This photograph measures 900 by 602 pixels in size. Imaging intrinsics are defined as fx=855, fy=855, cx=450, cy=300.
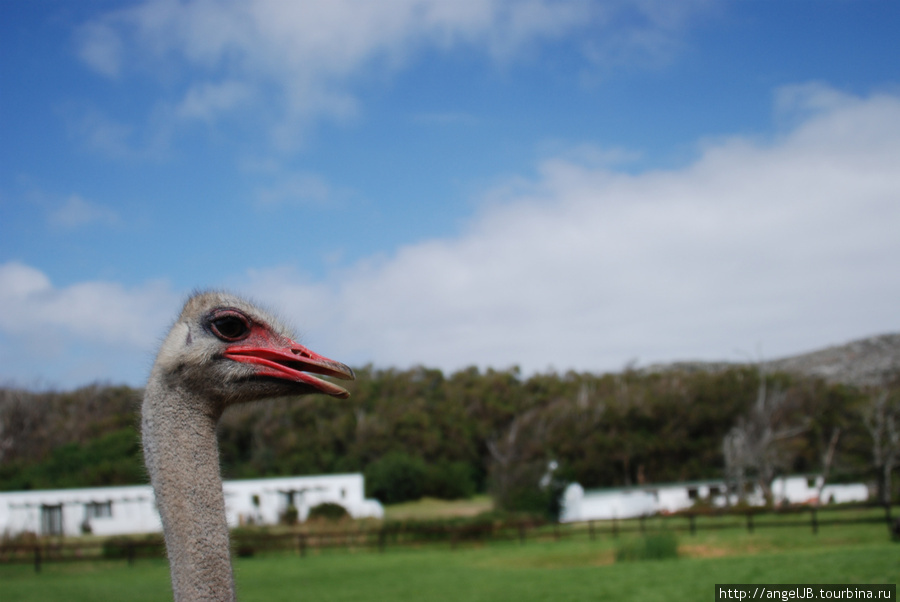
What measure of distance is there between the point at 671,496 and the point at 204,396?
4474 centimetres

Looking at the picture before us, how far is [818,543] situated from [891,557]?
6.68m

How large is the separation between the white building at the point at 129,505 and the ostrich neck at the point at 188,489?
3440 centimetres

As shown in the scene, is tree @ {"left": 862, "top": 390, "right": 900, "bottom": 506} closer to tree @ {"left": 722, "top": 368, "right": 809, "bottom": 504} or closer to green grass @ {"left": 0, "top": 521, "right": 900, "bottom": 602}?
tree @ {"left": 722, "top": 368, "right": 809, "bottom": 504}

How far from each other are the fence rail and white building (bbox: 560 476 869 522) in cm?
920

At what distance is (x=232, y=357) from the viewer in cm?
236

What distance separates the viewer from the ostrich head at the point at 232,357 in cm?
231

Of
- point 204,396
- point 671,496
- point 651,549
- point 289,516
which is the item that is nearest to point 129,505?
point 289,516

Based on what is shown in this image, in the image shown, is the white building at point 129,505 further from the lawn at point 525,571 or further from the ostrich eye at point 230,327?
the ostrich eye at point 230,327

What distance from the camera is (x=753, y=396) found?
51906mm

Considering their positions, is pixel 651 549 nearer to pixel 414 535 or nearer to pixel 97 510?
pixel 414 535

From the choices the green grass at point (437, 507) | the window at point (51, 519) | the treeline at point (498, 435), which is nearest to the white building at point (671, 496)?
the treeline at point (498, 435)

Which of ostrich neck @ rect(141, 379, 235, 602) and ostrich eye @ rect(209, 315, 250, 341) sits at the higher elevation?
ostrich eye @ rect(209, 315, 250, 341)

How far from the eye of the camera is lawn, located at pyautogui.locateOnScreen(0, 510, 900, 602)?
14.8 metres

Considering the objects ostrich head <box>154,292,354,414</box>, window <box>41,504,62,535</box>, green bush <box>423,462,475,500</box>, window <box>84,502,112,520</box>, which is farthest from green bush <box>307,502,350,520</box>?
ostrich head <box>154,292,354,414</box>
